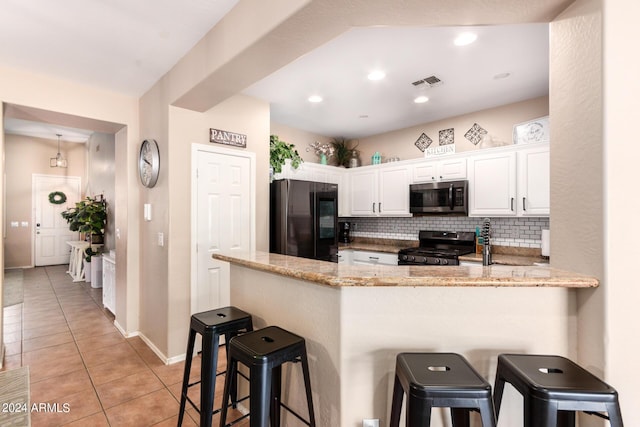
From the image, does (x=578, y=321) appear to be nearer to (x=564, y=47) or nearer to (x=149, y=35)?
(x=564, y=47)

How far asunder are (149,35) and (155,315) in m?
2.51

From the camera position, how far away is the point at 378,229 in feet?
17.0

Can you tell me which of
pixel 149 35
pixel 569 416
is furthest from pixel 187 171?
pixel 569 416

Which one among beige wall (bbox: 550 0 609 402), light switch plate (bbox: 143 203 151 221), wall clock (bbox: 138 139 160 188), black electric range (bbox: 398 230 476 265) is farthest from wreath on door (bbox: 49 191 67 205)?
beige wall (bbox: 550 0 609 402)

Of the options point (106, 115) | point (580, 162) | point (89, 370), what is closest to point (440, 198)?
point (580, 162)

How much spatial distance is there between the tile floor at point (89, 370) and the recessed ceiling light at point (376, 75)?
2.98 meters

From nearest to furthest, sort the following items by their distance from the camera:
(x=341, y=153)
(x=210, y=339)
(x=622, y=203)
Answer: (x=622, y=203) → (x=210, y=339) → (x=341, y=153)

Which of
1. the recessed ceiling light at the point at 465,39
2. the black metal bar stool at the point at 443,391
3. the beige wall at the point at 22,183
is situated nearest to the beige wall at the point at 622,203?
the black metal bar stool at the point at 443,391

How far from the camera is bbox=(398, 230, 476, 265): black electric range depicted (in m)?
3.67

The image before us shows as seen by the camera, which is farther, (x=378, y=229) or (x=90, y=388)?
(x=378, y=229)

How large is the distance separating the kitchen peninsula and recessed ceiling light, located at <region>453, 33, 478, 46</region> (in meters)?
1.73

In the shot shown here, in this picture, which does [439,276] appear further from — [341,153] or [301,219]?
[341,153]

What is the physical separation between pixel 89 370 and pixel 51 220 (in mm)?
6490

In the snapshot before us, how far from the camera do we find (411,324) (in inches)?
58.6
